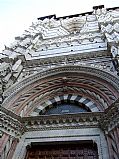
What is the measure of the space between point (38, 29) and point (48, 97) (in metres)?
7.31

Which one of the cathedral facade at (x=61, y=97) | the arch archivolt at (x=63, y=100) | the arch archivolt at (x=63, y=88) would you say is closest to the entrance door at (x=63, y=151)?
the cathedral facade at (x=61, y=97)

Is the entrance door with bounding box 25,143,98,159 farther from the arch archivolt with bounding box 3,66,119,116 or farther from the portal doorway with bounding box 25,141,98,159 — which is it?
the arch archivolt with bounding box 3,66,119,116

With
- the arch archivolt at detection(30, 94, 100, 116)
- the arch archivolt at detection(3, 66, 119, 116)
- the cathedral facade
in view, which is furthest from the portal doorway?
the arch archivolt at detection(30, 94, 100, 116)

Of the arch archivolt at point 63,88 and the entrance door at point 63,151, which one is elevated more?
the arch archivolt at point 63,88

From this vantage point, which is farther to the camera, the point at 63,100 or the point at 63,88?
the point at 63,88

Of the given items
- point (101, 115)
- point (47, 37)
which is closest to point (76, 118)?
point (101, 115)

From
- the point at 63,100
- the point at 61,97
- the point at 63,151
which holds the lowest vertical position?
the point at 63,151

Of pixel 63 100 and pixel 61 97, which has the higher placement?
pixel 61 97

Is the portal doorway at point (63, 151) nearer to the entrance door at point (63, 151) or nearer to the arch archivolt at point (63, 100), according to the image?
the entrance door at point (63, 151)

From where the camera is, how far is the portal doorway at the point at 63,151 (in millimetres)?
6727

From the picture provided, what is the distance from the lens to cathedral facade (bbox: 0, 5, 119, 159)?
686cm

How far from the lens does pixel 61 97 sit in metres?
9.15

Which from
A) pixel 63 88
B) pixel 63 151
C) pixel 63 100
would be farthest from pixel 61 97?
pixel 63 151

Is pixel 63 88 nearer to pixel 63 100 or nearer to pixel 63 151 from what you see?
pixel 63 100
